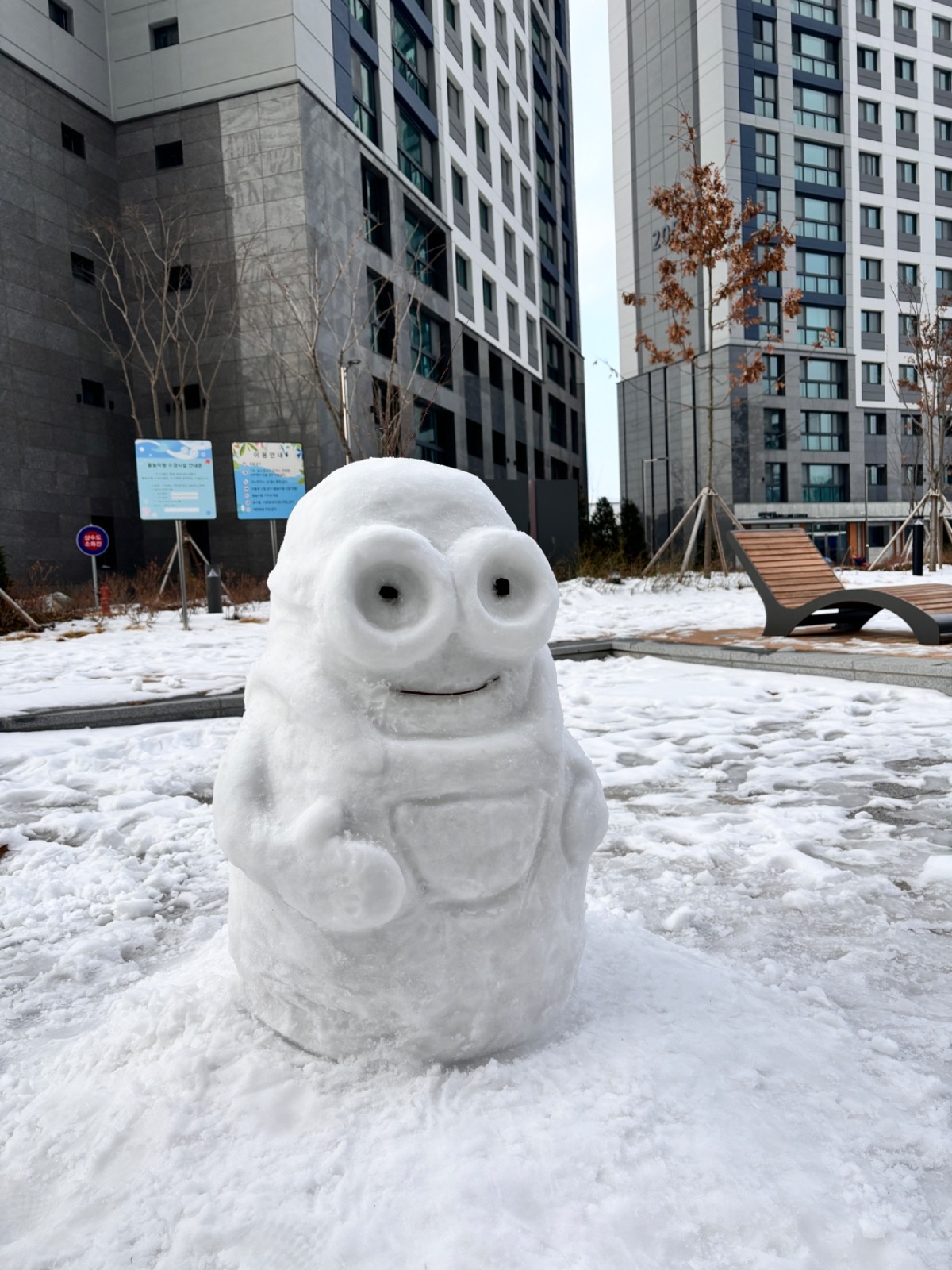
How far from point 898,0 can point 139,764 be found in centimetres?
4503

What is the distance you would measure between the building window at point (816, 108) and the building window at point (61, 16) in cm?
2762

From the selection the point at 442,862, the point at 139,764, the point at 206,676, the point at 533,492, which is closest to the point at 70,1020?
the point at 442,862

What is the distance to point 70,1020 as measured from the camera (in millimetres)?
1919

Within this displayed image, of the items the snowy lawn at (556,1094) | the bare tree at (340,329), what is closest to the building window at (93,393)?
the bare tree at (340,329)

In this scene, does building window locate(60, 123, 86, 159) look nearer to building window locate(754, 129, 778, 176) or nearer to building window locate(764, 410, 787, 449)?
building window locate(754, 129, 778, 176)

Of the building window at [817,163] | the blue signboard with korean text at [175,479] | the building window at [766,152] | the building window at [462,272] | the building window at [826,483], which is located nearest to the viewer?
the blue signboard with korean text at [175,479]

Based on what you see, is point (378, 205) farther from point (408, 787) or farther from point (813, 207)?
point (813, 207)

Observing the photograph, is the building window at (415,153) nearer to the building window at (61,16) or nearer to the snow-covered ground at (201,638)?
the building window at (61,16)

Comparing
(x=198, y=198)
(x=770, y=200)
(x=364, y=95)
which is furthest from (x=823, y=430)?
(x=198, y=198)

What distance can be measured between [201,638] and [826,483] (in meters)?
32.2

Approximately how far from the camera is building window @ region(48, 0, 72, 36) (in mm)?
16625

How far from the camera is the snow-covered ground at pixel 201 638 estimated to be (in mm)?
6051

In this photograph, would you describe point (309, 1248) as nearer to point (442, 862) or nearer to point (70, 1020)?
point (442, 862)

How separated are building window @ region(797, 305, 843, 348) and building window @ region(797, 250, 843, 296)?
2.16 feet
